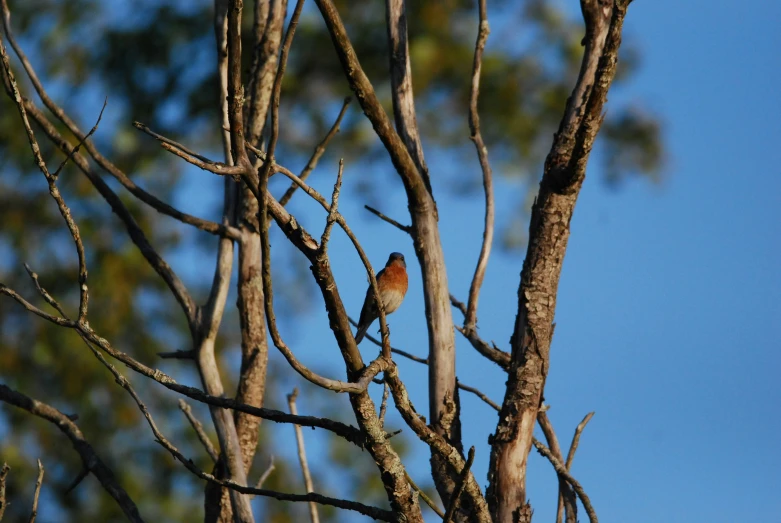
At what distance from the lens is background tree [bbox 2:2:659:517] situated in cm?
924

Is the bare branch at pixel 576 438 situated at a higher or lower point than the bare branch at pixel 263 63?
lower

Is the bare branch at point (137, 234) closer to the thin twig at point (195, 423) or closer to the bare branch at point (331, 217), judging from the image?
the thin twig at point (195, 423)

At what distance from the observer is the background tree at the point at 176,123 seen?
30.3ft

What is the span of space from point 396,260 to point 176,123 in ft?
11.0

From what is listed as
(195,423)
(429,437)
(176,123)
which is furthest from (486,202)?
(176,123)

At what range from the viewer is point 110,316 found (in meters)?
9.84

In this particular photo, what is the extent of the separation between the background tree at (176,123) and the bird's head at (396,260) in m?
2.12

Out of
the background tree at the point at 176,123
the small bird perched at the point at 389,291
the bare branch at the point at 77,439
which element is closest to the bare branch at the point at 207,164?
the bare branch at the point at 77,439

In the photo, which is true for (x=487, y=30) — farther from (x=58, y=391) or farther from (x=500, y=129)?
(x=58, y=391)

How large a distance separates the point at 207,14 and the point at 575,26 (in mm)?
3775

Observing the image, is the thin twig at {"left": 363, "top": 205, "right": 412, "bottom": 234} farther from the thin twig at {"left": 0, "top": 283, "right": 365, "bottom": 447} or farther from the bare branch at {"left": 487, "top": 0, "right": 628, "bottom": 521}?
the thin twig at {"left": 0, "top": 283, "right": 365, "bottom": 447}

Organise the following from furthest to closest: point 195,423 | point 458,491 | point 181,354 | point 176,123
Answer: point 176,123 < point 181,354 < point 195,423 < point 458,491

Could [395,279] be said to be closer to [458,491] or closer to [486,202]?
[486,202]

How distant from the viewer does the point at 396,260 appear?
24.2 feet
